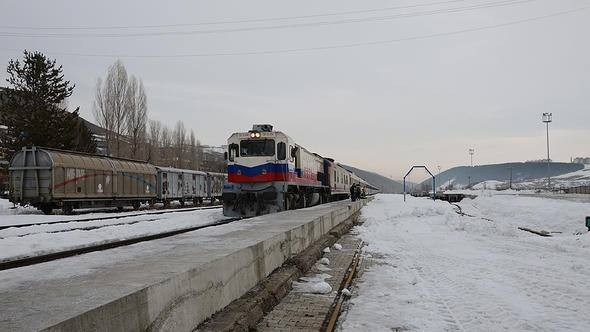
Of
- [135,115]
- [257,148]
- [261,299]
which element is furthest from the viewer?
[135,115]

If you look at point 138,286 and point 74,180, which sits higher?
point 74,180

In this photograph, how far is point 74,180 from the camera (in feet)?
84.8

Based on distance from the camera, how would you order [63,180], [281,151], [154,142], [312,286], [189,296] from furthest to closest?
[154,142] → [63,180] → [281,151] → [312,286] → [189,296]

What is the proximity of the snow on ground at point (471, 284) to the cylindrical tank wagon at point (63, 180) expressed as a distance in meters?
16.6

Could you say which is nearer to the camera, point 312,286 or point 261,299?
point 261,299

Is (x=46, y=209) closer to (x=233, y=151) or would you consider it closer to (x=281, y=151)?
(x=233, y=151)

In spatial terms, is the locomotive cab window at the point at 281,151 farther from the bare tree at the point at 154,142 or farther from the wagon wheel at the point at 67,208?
the bare tree at the point at 154,142

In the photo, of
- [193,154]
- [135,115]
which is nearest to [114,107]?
[135,115]

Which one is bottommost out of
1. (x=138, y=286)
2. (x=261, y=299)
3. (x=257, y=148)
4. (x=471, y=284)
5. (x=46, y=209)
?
(x=471, y=284)

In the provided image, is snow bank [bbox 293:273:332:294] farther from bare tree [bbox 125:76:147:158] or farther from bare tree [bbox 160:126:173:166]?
bare tree [bbox 160:126:173:166]

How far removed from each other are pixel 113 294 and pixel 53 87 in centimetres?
4508

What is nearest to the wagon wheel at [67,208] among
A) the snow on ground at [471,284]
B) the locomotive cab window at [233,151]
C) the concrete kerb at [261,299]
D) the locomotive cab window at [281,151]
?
the locomotive cab window at [233,151]

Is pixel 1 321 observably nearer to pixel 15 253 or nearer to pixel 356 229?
pixel 15 253

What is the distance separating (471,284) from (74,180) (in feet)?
75.2
